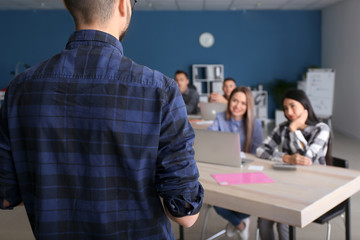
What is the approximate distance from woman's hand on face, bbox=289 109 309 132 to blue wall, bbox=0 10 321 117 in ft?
21.5

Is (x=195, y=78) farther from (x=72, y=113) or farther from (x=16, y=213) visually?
(x=72, y=113)

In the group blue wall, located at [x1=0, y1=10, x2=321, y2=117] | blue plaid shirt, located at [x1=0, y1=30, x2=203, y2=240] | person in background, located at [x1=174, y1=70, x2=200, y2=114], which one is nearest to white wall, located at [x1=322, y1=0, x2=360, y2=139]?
blue wall, located at [x1=0, y1=10, x2=321, y2=117]

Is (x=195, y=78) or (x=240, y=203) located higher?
(x=195, y=78)

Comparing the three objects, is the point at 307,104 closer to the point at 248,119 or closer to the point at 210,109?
the point at 248,119

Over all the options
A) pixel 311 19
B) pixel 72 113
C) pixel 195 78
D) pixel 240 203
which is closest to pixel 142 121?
pixel 72 113

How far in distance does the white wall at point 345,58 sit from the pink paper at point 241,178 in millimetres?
5715

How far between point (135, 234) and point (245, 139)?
2480 mm

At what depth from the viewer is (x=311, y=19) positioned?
29.7 ft

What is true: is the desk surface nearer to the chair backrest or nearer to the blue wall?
the chair backrest

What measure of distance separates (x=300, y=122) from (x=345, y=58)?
18.6 ft

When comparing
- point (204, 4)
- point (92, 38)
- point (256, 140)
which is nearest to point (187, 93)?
point (256, 140)

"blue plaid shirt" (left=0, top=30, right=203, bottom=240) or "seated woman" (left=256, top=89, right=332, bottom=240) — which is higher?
"blue plaid shirt" (left=0, top=30, right=203, bottom=240)

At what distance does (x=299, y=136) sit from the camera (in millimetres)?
2738

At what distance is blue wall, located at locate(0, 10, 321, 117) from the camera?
9.03 metres
